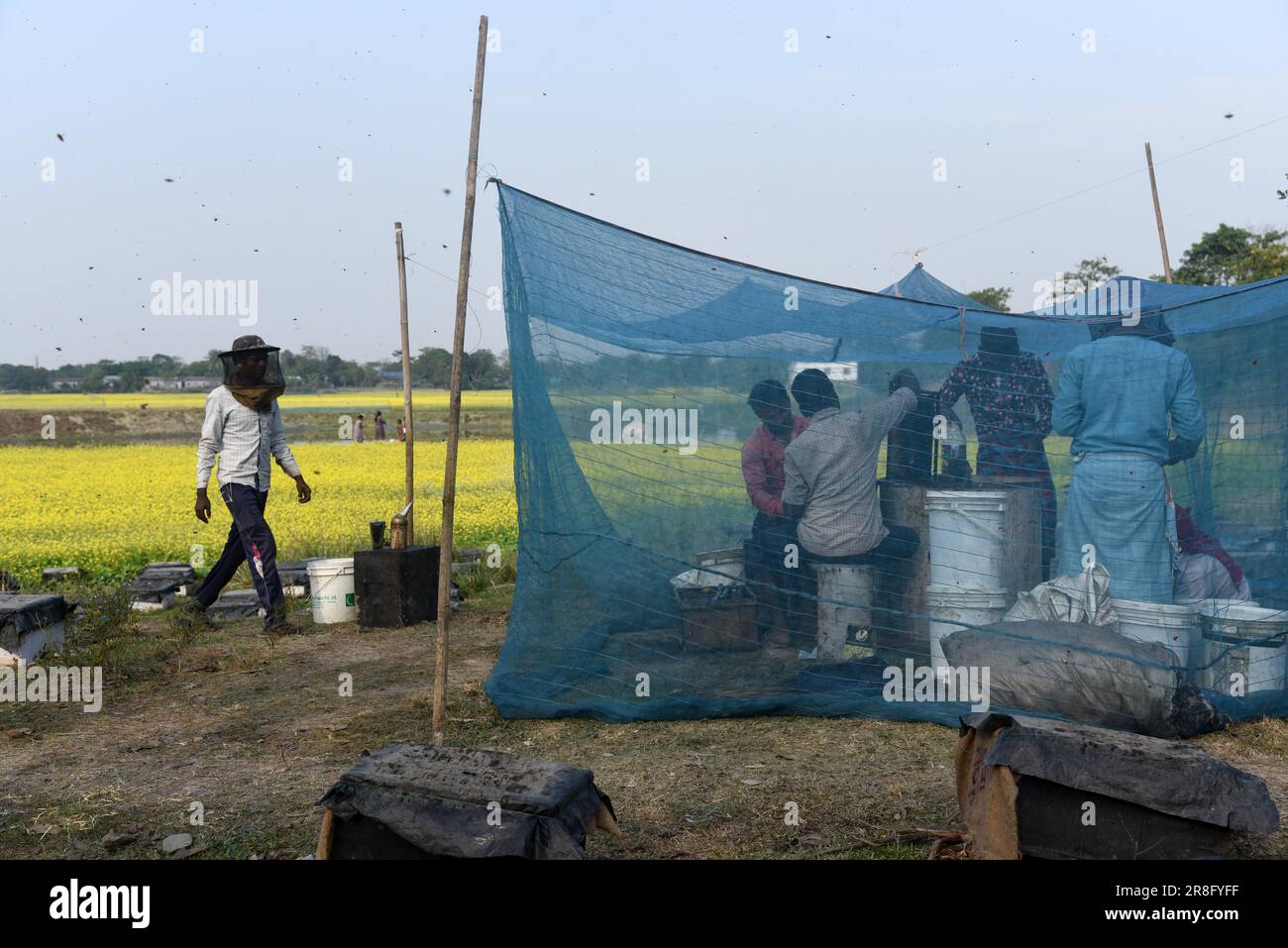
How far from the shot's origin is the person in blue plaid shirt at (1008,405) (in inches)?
221

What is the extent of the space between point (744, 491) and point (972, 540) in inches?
45.9

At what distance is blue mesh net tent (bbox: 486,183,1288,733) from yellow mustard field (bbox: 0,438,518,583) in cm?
591

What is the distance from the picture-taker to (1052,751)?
3.33 m

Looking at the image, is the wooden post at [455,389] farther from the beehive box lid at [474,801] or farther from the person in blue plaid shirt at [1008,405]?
the person in blue plaid shirt at [1008,405]

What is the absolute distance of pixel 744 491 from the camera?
5.70 meters

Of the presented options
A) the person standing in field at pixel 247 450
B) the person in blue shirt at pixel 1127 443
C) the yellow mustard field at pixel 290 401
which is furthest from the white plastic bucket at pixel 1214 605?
the yellow mustard field at pixel 290 401

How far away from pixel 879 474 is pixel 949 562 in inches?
26.2

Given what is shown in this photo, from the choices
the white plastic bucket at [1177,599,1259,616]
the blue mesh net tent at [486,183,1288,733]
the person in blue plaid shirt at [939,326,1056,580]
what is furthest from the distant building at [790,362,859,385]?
the white plastic bucket at [1177,599,1259,616]

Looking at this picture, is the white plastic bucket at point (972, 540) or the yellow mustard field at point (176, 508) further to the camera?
the yellow mustard field at point (176, 508)

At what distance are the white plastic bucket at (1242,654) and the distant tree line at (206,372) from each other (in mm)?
55431

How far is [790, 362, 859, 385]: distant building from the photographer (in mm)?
5695

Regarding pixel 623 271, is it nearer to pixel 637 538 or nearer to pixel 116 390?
pixel 637 538

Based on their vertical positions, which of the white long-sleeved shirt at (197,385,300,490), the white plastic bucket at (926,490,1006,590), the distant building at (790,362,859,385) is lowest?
the white plastic bucket at (926,490,1006,590)

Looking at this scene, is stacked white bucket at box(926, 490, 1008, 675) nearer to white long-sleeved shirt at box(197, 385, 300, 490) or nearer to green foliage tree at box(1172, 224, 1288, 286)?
white long-sleeved shirt at box(197, 385, 300, 490)
